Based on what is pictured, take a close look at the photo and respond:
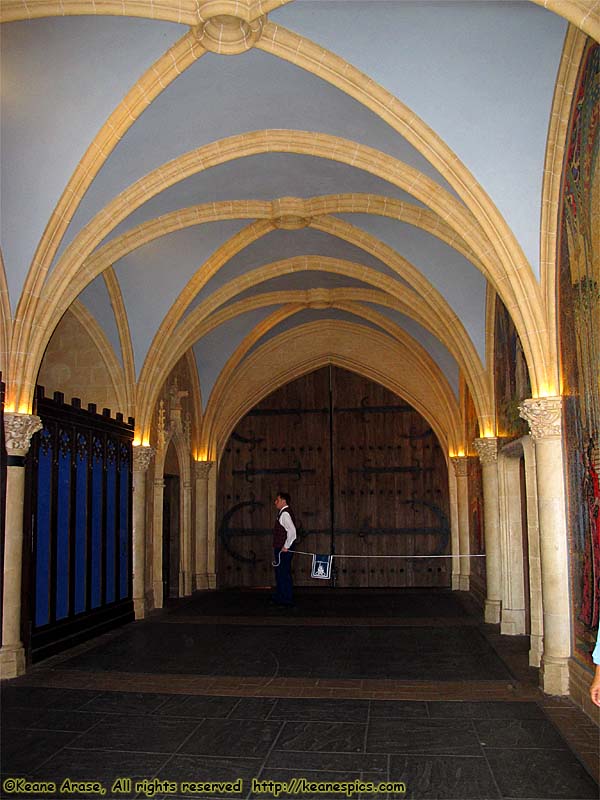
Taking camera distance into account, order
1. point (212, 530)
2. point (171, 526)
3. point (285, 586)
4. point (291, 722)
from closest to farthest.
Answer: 1. point (291, 722)
2. point (285, 586)
3. point (171, 526)
4. point (212, 530)

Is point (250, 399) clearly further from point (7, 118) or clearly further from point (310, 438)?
point (7, 118)

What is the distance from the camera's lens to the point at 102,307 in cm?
976

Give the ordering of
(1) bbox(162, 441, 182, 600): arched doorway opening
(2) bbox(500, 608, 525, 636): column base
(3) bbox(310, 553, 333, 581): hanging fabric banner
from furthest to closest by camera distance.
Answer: (3) bbox(310, 553, 333, 581): hanging fabric banner < (1) bbox(162, 441, 182, 600): arched doorway opening < (2) bbox(500, 608, 525, 636): column base

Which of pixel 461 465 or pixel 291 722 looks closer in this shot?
pixel 291 722

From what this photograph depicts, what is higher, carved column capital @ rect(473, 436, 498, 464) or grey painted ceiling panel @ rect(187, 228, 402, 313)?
grey painted ceiling panel @ rect(187, 228, 402, 313)

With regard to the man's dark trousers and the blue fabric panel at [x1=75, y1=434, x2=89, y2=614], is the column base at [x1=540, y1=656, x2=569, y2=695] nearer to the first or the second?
the blue fabric panel at [x1=75, y1=434, x2=89, y2=614]

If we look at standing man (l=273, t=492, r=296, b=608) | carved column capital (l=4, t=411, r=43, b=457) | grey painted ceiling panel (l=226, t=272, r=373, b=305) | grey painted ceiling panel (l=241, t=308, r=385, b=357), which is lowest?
standing man (l=273, t=492, r=296, b=608)

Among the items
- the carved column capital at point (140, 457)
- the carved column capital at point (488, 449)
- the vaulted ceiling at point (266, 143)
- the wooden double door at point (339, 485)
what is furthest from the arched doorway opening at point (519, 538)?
the wooden double door at point (339, 485)

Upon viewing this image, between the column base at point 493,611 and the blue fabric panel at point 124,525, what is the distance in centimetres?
453

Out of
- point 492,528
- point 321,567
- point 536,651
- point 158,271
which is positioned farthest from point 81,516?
point 321,567

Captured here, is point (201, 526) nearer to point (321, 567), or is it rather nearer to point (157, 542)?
point (321, 567)

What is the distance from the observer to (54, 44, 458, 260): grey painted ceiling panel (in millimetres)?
6188

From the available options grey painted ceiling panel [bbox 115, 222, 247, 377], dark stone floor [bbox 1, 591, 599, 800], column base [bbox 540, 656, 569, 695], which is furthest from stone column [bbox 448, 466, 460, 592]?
column base [bbox 540, 656, 569, 695]

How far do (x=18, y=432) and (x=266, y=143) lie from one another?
3.48 m
